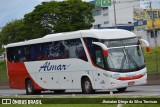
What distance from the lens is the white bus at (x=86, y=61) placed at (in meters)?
21.8

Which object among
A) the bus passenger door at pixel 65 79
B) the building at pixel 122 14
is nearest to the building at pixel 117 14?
the building at pixel 122 14

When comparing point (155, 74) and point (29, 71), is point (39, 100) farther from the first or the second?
point (155, 74)

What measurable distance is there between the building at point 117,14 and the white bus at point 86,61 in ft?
267

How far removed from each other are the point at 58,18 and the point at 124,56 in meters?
50.0

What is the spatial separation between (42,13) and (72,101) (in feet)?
201

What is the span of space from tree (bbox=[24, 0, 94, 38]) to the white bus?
42.1 metres

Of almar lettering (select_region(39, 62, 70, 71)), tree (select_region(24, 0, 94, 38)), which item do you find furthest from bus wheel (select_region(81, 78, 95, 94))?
tree (select_region(24, 0, 94, 38))

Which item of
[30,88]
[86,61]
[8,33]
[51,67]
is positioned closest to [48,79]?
[51,67]

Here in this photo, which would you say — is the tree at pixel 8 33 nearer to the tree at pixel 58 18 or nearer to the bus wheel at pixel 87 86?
the tree at pixel 58 18

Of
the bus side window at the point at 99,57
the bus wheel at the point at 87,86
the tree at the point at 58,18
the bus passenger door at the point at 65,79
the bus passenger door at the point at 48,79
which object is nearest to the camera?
the bus side window at the point at 99,57

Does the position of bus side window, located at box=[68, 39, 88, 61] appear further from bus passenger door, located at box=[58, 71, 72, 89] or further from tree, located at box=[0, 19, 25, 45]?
tree, located at box=[0, 19, 25, 45]

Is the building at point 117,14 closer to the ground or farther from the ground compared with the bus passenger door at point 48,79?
farther from the ground

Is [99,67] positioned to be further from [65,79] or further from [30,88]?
[30,88]

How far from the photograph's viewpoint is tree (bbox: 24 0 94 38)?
230ft
